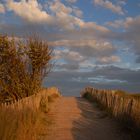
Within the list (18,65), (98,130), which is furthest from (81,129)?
(18,65)

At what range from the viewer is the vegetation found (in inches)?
1147

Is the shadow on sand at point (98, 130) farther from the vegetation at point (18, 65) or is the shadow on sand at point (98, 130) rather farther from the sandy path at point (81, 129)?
the vegetation at point (18, 65)

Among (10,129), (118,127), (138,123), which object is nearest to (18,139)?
(10,129)

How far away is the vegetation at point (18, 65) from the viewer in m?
29.1

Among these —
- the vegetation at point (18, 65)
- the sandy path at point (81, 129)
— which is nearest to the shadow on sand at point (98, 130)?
the sandy path at point (81, 129)

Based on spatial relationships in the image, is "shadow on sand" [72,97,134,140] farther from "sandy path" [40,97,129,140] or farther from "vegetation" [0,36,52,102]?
"vegetation" [0,36,52,102]

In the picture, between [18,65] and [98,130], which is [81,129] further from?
[18,65]

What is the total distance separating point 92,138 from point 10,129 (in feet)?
14.7

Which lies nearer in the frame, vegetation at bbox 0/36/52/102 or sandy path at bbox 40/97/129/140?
sandy path at bbox 40/97/129/140

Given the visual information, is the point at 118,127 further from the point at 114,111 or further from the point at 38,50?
the point at 38,50

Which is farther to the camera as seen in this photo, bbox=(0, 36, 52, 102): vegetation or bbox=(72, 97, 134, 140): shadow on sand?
bbox=(0, 36, 52, 102): vegetation

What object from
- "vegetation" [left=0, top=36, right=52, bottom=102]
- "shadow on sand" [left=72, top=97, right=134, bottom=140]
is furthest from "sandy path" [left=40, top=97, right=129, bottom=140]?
"vegetation" [left=0, top=36, right=52, bottom=102]

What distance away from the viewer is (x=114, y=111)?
19.8 meters

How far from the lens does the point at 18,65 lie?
96.8 feet
